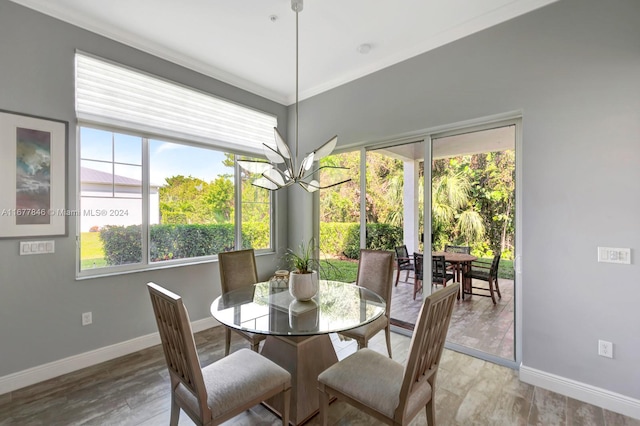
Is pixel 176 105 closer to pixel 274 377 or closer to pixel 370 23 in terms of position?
pixel 370 23

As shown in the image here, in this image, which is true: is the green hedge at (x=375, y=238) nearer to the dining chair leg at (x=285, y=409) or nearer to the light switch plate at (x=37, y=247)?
the dining chair leg at (x=285, y=409)

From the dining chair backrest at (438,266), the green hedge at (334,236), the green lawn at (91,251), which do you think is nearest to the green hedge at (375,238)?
the green hedge at (334,236)

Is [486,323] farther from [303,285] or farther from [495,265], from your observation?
[303,285]

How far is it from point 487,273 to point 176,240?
3.34 metres

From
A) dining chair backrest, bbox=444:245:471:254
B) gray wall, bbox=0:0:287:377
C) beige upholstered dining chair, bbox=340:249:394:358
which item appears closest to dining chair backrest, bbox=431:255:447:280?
dining chair backrest, bbox=444:245:471:254

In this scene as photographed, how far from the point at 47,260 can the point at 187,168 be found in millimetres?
1546

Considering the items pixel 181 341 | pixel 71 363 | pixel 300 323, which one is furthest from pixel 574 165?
pixel 71 363

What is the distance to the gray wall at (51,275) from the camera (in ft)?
7.39

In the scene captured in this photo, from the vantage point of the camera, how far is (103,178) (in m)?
2.79

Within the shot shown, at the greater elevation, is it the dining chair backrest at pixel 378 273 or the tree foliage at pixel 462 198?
the tree foliage at pixel 462 198

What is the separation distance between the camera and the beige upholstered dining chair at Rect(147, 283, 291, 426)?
1348 millimetres

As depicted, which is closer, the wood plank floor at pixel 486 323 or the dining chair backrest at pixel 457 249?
the wood plank floor at pixel 486 323

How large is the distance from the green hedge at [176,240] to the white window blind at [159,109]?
105 centimetres

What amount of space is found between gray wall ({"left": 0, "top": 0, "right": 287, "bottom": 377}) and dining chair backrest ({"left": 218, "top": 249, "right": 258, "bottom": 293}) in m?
0.88
